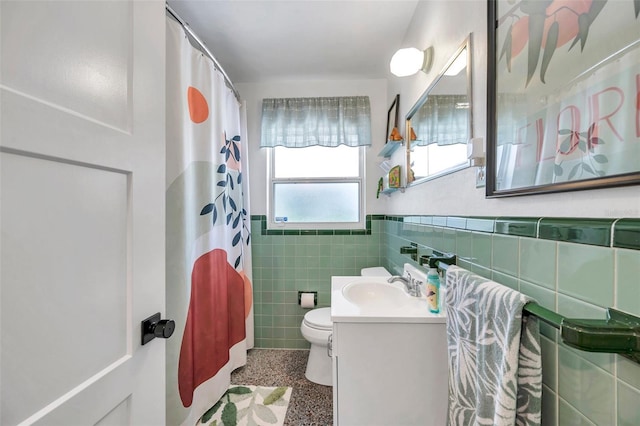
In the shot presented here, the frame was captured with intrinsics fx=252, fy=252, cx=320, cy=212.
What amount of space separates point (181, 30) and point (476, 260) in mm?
1693

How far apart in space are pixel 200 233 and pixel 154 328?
2.66 ft

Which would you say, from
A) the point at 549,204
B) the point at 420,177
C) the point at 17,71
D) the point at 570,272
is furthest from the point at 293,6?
the point at 570,272

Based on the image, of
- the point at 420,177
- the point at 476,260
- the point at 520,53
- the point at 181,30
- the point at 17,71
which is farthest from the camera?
the point at 420,177

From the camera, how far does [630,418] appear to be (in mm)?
444

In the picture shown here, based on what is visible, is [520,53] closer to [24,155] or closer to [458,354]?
[458,354]

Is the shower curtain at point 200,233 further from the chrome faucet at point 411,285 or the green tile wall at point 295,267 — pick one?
the chrome faucet at point 411,285

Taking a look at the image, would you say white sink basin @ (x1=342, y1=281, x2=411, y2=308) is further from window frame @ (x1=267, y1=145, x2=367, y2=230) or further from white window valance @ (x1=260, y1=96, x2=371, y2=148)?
white window valance @ (x1=260, y1=96, x2=371, y2=148)

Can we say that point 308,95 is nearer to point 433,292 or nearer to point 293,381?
point 433,292

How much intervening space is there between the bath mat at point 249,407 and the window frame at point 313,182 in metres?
1.22

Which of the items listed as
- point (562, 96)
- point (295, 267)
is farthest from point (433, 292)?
point (295, 267)

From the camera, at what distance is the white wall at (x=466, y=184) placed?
0.50 m

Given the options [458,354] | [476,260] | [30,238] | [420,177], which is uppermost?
[420,177]

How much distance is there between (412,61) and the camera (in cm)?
137

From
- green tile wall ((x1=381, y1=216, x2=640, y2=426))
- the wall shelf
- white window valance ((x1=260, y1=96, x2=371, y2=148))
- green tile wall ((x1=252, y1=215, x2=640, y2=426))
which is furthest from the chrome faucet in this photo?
white window valance ((x1=260, y1=96, x2=371, y2=148))
